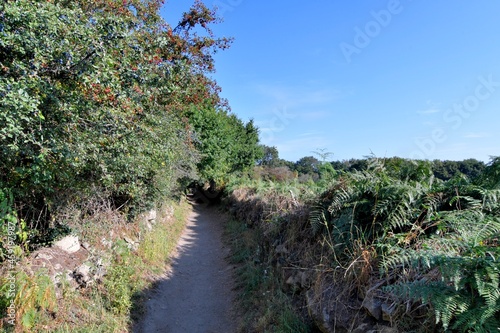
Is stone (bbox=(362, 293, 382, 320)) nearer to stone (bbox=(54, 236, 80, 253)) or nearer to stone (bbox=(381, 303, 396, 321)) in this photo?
stone (bbox=(381, 303, 396, 321))

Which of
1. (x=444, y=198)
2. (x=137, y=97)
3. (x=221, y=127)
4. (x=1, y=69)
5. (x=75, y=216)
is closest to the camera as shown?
(x=1, y=69)

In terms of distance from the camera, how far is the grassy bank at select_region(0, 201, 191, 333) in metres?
3.97

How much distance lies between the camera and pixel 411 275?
3074 mm

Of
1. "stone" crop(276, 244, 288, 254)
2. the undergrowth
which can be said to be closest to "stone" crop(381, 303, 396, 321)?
the undergrowth

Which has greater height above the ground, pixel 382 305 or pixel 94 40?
pixel 94 40

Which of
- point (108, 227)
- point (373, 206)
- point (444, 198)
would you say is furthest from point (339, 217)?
point (108, 227)

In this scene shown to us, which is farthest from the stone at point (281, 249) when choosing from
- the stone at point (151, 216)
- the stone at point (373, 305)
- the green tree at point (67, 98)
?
the stone at point (151, 216)

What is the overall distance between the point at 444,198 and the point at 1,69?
586cm

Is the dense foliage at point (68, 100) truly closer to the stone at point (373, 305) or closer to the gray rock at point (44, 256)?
the gray rock at point (44, 256)

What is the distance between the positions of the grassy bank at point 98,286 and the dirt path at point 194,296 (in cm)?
37

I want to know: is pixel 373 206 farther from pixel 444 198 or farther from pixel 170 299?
pixel 170 299

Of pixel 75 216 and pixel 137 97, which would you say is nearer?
pixel 137 97

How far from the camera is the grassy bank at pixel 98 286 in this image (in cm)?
397

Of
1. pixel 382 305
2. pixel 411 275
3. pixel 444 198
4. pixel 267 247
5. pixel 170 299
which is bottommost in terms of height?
pixel 170 299
